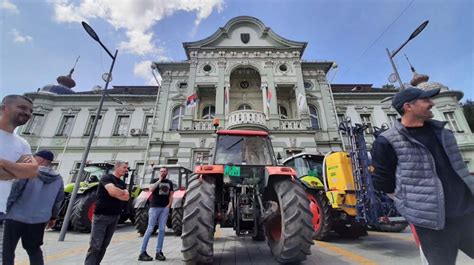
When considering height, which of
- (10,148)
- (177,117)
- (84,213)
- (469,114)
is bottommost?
(84,213)

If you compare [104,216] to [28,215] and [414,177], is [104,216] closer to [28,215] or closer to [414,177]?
[28,215]

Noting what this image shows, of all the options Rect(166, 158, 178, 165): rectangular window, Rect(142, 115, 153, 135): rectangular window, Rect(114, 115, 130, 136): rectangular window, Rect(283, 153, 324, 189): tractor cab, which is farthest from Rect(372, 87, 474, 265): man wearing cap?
Rect(114, 115, 130, 136): rectangular window

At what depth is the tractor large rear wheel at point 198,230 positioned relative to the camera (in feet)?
9.36

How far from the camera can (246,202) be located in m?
3.70

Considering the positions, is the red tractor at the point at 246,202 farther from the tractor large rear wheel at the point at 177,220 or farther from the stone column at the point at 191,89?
the stone column at the point at 191,89

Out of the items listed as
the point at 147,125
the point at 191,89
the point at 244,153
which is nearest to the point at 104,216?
the point at 244,153

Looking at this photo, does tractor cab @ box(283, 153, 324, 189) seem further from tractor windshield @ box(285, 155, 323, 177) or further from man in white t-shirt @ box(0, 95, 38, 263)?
man in white t-shirt @ box(0, 95, 38, 263)

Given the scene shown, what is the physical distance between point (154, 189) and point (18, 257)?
3.17 meters

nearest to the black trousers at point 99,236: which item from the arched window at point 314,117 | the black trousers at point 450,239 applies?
the black trousers at point 450,239

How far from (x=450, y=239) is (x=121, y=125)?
20.4m

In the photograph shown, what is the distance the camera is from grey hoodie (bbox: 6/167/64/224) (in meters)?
2.32

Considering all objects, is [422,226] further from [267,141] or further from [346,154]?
[346,154]

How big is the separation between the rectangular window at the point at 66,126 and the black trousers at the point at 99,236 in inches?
753

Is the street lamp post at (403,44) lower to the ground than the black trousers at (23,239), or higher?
higher
